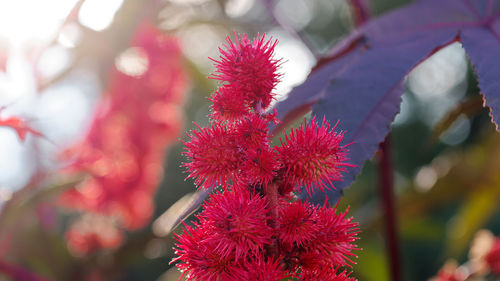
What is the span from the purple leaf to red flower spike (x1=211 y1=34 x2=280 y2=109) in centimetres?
9

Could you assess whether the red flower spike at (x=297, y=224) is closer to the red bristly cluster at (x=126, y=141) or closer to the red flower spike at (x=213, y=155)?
the red flower spike at (x=213, y=155)

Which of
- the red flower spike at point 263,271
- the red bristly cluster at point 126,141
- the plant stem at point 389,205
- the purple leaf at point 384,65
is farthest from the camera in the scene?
the red bristly cluster at point 126,141

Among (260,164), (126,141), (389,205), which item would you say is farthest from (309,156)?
(126,141)

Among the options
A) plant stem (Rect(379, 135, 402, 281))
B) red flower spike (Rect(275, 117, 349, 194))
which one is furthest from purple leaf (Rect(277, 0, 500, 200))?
plant stem (Rect(379, 135, 402, 281))

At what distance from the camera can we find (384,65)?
0.48 metres

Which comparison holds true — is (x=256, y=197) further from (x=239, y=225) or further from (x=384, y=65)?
(x=384, y=65)

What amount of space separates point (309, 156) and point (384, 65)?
0.62 ft

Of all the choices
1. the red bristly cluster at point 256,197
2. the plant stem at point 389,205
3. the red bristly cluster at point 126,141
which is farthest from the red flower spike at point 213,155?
the red bristly cluster at point 126,141

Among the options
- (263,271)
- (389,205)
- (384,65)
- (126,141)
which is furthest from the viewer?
(126,141)

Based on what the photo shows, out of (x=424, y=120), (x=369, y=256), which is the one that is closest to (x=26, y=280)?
(x=369, y=256)

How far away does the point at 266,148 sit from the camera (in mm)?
333

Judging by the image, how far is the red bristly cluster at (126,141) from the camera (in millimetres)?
1111

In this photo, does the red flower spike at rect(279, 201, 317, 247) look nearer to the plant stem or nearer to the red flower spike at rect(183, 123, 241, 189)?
the red flower spike at rect(183, 123, 241, 189)

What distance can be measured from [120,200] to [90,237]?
10cm
